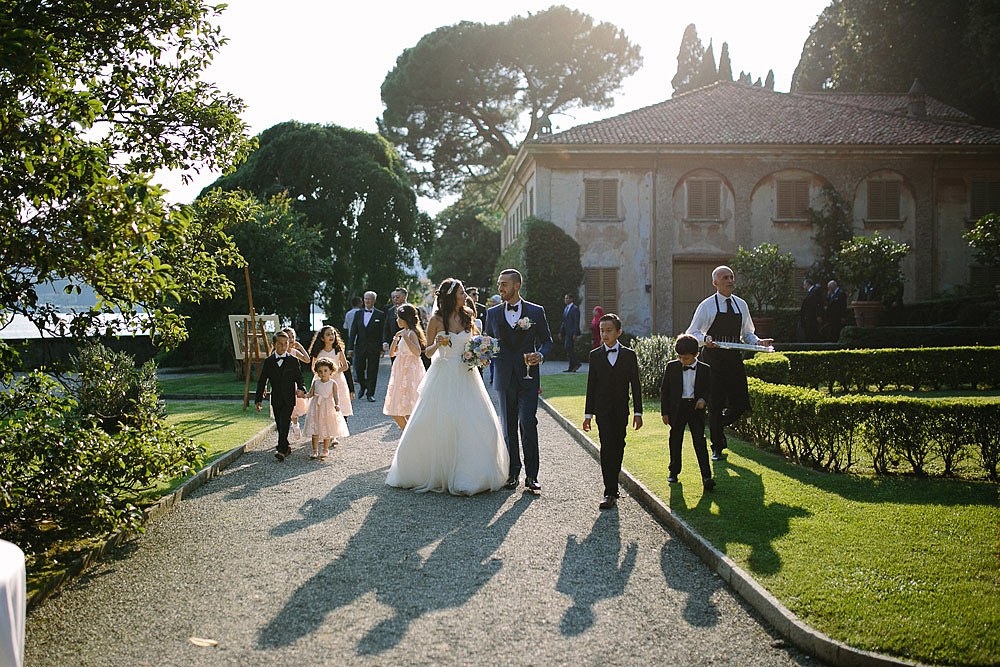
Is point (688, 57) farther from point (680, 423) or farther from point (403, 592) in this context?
point (403, 592)

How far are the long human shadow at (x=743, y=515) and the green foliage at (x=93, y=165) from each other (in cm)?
413

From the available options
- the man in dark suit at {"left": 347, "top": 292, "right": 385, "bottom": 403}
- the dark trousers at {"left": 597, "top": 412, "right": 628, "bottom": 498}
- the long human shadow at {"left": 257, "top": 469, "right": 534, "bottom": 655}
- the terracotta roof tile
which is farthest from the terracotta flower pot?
the long human shadow at {"left": 257, "top": 469, "right": 534, "bottom": 655}

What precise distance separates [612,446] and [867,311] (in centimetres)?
1817


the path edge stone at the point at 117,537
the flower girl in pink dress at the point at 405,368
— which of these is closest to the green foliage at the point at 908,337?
the flower girl in pink dress at the point at 405,368

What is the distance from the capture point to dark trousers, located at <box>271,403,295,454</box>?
31.3 ft

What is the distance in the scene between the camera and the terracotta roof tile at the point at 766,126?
1150 inches

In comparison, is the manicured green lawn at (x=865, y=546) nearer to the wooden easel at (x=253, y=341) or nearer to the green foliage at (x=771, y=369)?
the green foliage at (x=771, y=369)

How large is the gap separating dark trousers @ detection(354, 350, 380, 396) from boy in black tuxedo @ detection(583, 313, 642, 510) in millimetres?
9145

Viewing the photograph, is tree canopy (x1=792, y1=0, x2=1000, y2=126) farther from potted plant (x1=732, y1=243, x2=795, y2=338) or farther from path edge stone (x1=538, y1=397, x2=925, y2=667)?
path edge stone (x1=538, y1=397, x2=925, y2=667)

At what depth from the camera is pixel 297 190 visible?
35.2m

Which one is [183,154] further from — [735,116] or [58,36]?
[735,116]

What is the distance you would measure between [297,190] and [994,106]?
33770 millimetres

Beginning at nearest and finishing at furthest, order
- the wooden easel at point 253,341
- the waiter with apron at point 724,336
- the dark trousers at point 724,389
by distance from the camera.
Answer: the dark trousers at point 724,389 < the waiter with apron at point 724,336 < the wooden easel at point 253,341

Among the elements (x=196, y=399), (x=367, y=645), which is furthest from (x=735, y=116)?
(x=367, y=645)
